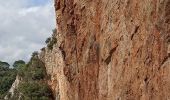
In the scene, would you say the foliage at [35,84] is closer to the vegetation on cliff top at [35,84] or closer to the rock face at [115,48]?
the vegetation on cliff top at [35,84]

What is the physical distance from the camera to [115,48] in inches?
985

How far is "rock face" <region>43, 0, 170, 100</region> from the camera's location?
20.4 metres

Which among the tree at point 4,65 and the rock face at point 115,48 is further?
the tree at point 4,65

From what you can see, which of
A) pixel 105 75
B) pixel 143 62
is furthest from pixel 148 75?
pixel 105 75

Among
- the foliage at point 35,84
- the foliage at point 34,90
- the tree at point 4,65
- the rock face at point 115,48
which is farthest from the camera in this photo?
the tree at point 4,65

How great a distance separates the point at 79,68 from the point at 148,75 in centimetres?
984

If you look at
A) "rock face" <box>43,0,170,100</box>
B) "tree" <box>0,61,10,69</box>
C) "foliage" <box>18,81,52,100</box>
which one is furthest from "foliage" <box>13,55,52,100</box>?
"tree" <box>0,61,10,69</box>

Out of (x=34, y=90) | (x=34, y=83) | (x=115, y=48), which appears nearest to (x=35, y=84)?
(x=34, y=83)

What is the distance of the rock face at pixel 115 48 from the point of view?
67.1ft

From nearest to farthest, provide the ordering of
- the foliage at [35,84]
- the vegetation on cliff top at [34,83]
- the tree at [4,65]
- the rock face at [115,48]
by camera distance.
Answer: the rock face at [115,48] < the foliage at [35,84] < the vegetation on cliff top at [34,83] < the tree at [4,65]

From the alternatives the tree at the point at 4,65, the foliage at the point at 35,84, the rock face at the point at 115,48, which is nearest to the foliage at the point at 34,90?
the foliage at the point at 35,84

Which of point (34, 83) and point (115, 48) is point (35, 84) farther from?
point (115, 48)

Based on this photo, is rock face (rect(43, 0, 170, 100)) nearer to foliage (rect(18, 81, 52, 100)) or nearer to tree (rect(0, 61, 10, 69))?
foliage (rect(18, 81, 52, 100))

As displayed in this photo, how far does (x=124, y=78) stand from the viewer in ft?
78.0
